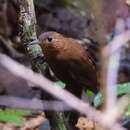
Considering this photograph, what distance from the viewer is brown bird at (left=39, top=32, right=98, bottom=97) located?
8.67ft

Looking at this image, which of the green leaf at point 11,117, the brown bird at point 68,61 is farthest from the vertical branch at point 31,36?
the green leaf at point 11,117

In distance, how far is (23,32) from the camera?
2.80 meters

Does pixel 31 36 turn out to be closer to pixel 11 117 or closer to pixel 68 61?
pixel 68 61

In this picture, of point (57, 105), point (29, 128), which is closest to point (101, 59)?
point (57, 105)

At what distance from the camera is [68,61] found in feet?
8.65

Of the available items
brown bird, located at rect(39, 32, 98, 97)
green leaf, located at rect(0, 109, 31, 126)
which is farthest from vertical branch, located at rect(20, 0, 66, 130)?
green leaf, located at rect(0, 109, 31, 126)

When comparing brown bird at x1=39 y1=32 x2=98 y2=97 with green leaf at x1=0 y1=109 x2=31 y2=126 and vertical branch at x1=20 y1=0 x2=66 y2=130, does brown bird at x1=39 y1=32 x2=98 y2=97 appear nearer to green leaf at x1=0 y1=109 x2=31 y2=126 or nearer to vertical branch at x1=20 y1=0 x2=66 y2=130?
vertical branch at x1=20 y1=0 x2=66 y2=130

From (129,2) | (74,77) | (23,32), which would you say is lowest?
(74,77)

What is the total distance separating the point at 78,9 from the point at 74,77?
3.47 meters

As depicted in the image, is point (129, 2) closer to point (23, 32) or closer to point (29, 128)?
point (29, 128)

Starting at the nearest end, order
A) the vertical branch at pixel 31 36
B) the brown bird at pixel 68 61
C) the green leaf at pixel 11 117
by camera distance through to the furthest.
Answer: the brown bird at pixel 68 61 → the vertical branch at pixel 31 36 → the green leaf at pixel 11 117

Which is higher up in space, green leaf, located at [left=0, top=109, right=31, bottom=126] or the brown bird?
the brown bird

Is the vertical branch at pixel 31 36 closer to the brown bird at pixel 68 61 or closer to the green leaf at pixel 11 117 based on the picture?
the brown bird at pixel 68 61

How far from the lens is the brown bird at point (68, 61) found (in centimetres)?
264
